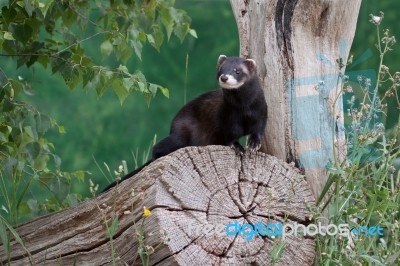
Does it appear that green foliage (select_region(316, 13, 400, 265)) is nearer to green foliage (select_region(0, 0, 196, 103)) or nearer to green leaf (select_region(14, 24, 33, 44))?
green foliage (select_region(0, 0, 196, 103))

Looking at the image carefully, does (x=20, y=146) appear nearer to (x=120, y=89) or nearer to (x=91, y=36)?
(x=120, y=89)

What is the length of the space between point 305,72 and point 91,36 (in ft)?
3.92

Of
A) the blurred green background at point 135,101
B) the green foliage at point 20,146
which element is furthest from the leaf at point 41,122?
the blurred green background at point 135,101

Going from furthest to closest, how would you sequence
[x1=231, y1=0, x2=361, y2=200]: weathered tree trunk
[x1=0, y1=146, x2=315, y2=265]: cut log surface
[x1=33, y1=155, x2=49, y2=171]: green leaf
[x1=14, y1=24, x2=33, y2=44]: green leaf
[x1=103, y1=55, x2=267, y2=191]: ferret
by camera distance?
1. [x1=33, y1=155, x2=49, y2=171]: green leaf
2. [x1=14, y1=24, x2=33, y2=44]: green leaf
3. [x1=103, y1=55, x2=267, y2=191]: ferret
4. [x1=231, y1=0, x2=361, y2=200]: weathered tree trunk
5. [x1=0, y1=146, x2=315, y2=265]: cut log surface

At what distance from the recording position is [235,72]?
4.32 m

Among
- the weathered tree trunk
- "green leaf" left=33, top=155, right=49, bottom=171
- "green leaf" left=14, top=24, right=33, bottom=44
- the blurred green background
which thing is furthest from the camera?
the blurred green background

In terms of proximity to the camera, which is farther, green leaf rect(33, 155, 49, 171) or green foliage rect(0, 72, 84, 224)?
green leaf rect(33, 155, 49, 171)

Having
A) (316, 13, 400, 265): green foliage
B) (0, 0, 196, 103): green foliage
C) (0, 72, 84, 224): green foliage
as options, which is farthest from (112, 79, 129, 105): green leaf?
(316, 13, 400, 265): green foliage

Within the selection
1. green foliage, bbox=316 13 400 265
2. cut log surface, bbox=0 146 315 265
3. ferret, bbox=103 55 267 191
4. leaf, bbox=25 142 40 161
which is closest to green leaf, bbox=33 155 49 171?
leaf, bbox=25 142 40 161

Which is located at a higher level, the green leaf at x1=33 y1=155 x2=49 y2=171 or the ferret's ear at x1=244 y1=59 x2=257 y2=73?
the ferret's ear at x1=244 y1=59 x2=257 y2=73

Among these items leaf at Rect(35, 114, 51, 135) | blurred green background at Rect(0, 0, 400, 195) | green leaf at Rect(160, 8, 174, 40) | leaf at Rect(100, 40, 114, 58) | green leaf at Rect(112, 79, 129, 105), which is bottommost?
blurred green background at Rect(0, 0, 400, 195)

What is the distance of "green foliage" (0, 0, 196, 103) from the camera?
4.41 m

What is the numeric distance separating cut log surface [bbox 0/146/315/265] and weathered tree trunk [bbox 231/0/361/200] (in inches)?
10.8

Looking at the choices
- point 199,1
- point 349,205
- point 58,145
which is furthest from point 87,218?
point 199,1
